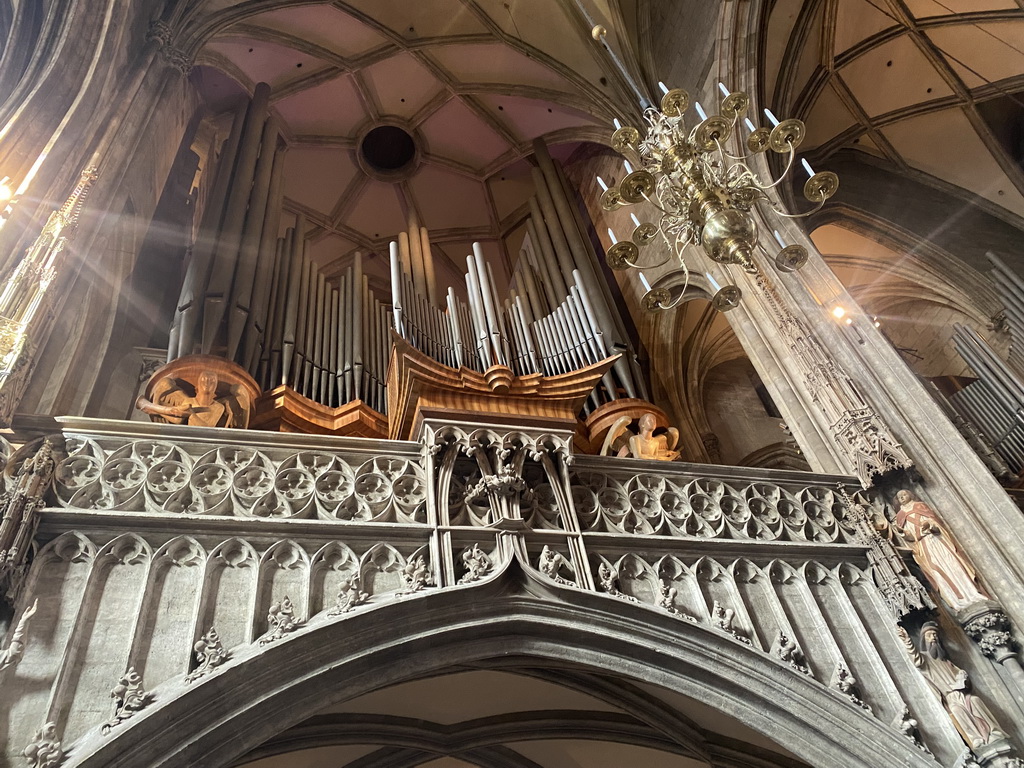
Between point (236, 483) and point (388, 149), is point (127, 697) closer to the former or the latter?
point (236, 483)

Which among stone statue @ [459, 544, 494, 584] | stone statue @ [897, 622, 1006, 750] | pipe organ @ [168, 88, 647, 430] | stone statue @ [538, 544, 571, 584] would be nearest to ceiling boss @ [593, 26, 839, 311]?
pipe organ @ [168, 88, 647, 430]

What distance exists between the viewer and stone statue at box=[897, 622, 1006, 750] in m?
4.13

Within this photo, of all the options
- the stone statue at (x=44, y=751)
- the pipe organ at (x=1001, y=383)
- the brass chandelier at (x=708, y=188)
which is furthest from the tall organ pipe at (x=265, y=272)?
the pipe organ at (x=1001, y=383)

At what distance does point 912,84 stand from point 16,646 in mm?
11638

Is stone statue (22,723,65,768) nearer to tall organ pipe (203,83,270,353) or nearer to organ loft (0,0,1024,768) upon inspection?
organ loft (0,0,1024,768)

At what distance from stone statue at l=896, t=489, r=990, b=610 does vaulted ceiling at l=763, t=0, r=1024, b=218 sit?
225 inches

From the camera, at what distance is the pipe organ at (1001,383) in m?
9.02

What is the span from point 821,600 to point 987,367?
5.86 metres

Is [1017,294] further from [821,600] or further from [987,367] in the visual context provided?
[821,600]

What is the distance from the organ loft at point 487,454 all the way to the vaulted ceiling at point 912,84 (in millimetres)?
61

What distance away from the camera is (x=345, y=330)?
7.58 meters

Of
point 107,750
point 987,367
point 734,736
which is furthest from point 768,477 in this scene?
point 987,367

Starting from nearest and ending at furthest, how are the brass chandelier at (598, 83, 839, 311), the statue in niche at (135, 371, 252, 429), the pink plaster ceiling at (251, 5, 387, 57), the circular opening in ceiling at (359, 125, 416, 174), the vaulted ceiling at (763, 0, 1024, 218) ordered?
the brass chandelier at (598, 83, 839, 311), the statue in niche at (135, 371, 252, 429), the vaulted ceiling at (763, 0, 1024, 218), the pink plaster ceiling at (251, 5, 387, 57), the circular opening in ceiling at (359, 125, 416, 174)

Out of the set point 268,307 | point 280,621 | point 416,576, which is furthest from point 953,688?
point 268,307
